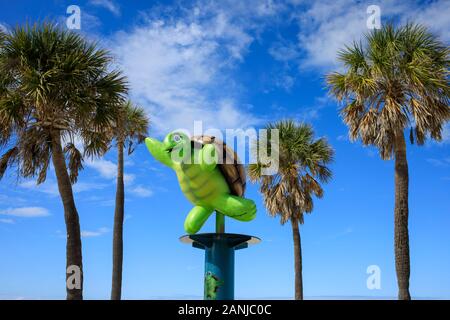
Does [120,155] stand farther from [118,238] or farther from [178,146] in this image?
[178,146]

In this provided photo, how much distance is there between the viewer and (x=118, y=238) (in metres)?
19.2

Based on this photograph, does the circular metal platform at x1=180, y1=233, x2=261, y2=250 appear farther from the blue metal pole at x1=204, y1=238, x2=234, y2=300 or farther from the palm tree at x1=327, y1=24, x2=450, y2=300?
the palm tree at x1=327, y1=24, x2=450, y2=300

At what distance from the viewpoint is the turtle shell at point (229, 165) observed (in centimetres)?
1252

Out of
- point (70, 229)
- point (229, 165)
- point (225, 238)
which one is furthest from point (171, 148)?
point (70, 229)

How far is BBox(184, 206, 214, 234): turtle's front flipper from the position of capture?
1254cm

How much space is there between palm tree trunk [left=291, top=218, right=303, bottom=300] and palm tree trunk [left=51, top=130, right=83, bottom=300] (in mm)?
10028

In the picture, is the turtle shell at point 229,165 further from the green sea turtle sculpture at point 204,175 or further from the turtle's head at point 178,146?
the turtle's head at point 178,146

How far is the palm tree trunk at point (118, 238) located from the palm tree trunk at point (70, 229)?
14.2 ft

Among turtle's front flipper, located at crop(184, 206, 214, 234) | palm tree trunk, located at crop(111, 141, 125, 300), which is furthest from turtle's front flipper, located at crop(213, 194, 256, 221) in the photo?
palm tree trunk, located at crop(111, 141, 125, 300)

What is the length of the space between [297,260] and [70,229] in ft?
34.3

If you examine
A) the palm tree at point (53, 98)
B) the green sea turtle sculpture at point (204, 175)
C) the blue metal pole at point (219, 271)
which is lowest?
the blue metal pole at point (219, 271)

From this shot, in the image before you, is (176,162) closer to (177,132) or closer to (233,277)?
(177,132)

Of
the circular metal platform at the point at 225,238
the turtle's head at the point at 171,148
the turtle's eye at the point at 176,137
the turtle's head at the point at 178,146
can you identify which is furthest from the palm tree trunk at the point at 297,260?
the turtle's eye at the point at 176,137
